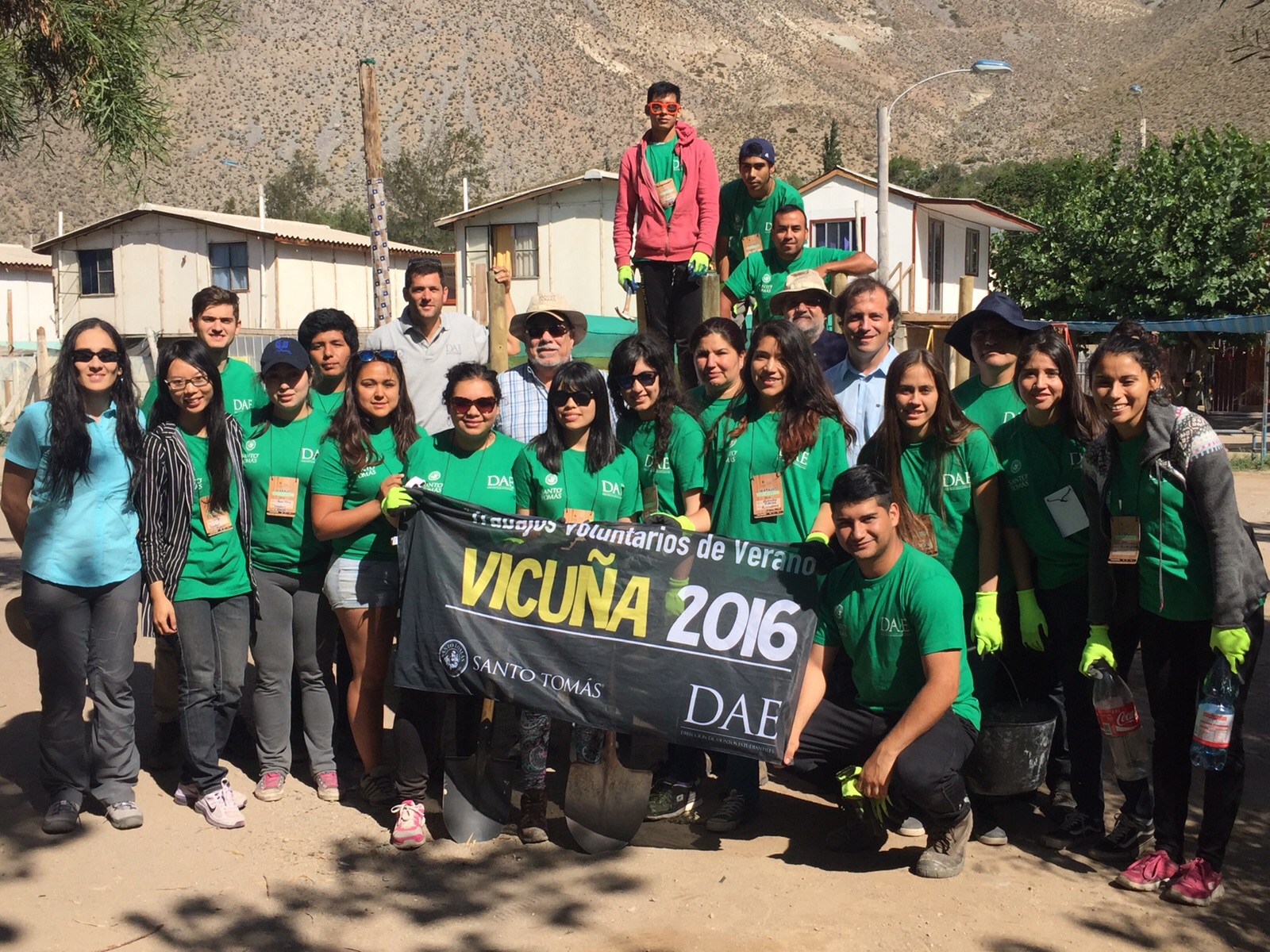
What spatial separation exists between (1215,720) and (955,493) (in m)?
1.29

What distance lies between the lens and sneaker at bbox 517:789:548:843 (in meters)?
5.16

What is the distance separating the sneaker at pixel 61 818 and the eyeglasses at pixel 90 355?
6.41 ft

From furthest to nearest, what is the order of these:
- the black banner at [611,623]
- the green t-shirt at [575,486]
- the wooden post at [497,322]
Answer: the wooden post at [497,322]
the green t-shirt at [575,486]
the black banner at [611,623]

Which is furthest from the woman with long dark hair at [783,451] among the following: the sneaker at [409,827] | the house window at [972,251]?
the house window at [972,251]

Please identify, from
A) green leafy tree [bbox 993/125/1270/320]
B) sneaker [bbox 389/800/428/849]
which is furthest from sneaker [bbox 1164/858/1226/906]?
green leafy tree [bbox 993/125/1270/320]

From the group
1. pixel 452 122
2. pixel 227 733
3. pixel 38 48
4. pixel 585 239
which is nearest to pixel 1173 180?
pixel 585 239

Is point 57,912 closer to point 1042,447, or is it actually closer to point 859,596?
point 859,596

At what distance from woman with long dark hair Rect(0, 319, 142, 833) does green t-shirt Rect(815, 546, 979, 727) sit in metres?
3.07

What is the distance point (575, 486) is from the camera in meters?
5.17

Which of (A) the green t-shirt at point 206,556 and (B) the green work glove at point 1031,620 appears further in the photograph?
(A) the green t-shirt at point 206,556

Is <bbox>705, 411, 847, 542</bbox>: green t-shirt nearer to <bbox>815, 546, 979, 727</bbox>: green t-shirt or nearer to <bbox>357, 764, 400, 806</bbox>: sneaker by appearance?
<bbox>815, 546, 979, 727</bbox>: green t-shirt

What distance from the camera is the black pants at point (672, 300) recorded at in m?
7.26

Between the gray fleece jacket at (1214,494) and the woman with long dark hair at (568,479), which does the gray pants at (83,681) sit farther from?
the gray fleece jacket at (1214,494)

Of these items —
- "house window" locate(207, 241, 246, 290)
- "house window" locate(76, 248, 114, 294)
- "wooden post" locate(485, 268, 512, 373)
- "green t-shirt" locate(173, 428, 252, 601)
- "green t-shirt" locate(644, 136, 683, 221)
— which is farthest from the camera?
"house window" locate(76, 248, 114, 294)
